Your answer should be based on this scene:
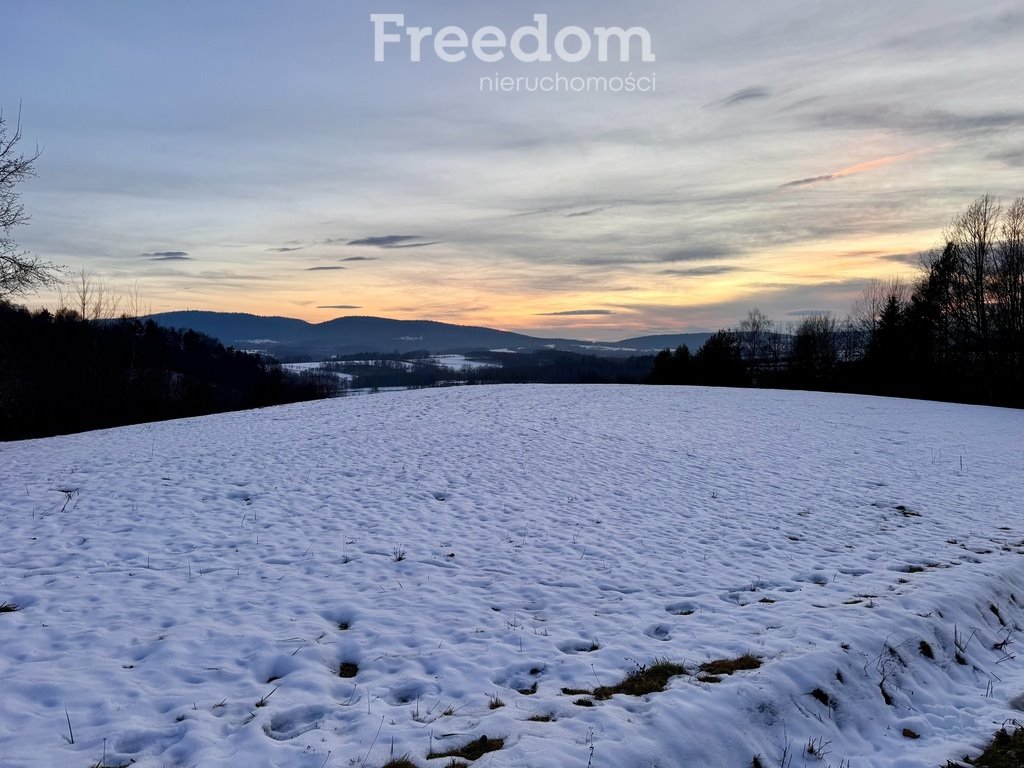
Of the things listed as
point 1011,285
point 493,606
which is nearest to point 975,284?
point 1011,285

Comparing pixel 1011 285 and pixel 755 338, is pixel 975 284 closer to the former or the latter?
pixel 1011 285

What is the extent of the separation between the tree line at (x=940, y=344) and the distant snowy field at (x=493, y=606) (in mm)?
29809

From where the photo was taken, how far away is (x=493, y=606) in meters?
7.80

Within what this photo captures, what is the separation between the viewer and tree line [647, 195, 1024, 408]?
39503 millimetres

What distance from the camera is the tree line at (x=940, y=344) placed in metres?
39.5

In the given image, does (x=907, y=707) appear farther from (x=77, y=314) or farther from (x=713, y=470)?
(x=77, y=314)

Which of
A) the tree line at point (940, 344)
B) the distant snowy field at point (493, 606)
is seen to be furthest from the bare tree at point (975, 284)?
the distant snowy field at point (493, 606)

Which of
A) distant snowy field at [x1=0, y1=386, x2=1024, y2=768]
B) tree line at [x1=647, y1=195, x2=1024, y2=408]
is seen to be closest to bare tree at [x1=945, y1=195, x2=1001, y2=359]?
tree line at [x1=647, y1=195, x2=1024, y2=408]

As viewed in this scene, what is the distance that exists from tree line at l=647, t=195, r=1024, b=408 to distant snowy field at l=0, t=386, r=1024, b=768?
97.8 ft

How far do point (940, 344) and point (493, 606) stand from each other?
50081mm

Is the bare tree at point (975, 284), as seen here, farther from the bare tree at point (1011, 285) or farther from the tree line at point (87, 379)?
the tree line at point (87, 379)

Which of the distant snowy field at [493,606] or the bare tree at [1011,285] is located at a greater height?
the bare tree at [1011,285]

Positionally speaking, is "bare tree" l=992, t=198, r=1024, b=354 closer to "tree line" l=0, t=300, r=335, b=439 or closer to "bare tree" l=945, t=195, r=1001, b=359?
"bare tree" l=945, t=195, r=1001, b=359

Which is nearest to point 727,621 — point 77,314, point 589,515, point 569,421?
point 589,515
